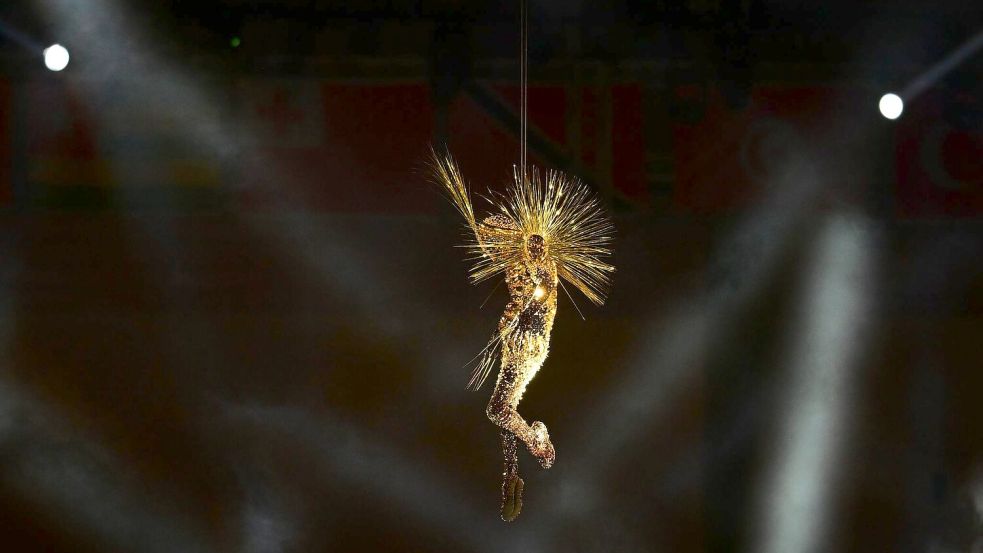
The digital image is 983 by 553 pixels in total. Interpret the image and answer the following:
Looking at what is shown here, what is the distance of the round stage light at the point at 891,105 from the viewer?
4477mm

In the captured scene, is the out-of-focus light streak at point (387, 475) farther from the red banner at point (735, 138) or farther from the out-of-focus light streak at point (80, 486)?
the red banner at point (735, 138)

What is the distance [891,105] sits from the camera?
448cm

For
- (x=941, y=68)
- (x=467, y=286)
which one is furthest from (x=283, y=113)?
(x=941, y=68)

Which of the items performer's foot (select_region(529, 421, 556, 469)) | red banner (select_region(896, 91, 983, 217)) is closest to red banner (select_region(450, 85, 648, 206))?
red banner (select_region(896, 91, 983, 217))

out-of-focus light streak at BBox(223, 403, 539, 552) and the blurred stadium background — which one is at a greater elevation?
the blurred stadium background

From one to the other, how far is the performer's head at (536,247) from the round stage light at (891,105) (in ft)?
8.97

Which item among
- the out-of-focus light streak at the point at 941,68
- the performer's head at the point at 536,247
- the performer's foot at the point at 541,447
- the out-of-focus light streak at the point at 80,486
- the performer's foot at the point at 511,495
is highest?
the out-of-focus light streak at the point at 941,68

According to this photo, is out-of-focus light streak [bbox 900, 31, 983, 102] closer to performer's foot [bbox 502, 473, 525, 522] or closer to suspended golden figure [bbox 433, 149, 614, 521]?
suspended golden figure [bbox 433, 149, 614, 521]

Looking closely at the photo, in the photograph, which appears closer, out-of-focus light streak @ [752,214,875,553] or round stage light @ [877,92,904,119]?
round stage light @ [877,92,904,119]

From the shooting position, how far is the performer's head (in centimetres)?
242

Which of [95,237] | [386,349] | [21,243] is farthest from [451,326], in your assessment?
[21,243]

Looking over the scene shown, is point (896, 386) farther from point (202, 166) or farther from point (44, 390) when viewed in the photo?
point (44, 390)

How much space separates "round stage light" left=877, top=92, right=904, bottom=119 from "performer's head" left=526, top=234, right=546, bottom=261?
274cm

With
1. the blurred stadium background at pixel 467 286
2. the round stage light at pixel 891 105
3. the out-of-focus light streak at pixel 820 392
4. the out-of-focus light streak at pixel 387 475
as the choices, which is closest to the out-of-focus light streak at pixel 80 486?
the blurred stadium background at pixel 467 286
